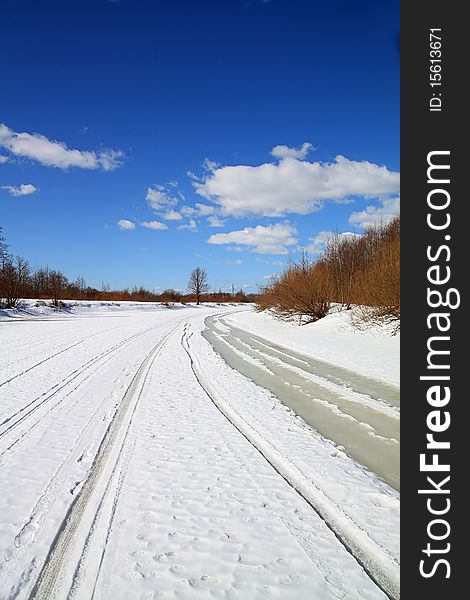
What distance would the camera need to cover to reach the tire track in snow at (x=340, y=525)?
2691 mm

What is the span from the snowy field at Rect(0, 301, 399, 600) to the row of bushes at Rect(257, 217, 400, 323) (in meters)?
12.5

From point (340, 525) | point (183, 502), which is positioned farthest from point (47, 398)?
point (340, 525)

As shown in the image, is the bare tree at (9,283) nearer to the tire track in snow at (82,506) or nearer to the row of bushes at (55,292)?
the row of bushes at (55,292)

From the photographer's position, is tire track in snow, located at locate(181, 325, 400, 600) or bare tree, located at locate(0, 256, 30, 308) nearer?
tire track in snow, located at locate(181, 325, 400, 600)

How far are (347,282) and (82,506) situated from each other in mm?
32514

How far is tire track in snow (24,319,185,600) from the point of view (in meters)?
2.57

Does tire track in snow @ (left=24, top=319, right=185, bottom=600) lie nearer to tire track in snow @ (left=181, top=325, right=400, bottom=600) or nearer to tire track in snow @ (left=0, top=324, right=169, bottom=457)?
tire track in snow @ (left=0, top=324, right=169, bottom=457)

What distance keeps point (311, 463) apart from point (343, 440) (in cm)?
111

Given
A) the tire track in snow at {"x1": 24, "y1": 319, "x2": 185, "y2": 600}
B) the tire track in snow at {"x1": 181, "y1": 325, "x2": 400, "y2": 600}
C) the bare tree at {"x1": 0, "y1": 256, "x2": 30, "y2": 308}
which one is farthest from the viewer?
the bare tree at {"x1": 0, "y1": 256, "x2": 30, "y2": 308}

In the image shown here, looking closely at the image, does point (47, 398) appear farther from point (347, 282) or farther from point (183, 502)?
point (347, 282)

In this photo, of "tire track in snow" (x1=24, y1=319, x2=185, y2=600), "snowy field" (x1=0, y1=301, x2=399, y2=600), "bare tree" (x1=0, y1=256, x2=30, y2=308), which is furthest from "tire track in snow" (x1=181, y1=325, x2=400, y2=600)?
"bare tree" (x1=0, y1=256, x2=30, y2=308)

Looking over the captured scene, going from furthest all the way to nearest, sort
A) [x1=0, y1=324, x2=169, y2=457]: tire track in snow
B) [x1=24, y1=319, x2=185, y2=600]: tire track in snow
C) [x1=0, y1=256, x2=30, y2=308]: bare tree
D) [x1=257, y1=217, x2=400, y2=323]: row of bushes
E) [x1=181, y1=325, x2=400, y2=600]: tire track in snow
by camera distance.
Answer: [x1=0, y1=256, x2=30, y2=308]: bare tree → [x1=257, y1=217, x2=400, y2=323]: row of bushes → [x1=0, y1=324, x2=169, y2=457]: tire track in snow → [x1=181, y1=325, x2=400, y2=600]: tire track in snow → [x1=24, y1=319, x2=185, y2=600]: tire track in snow

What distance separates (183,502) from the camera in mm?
3709

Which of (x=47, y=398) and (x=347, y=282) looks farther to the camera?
(x=347, y=282)
